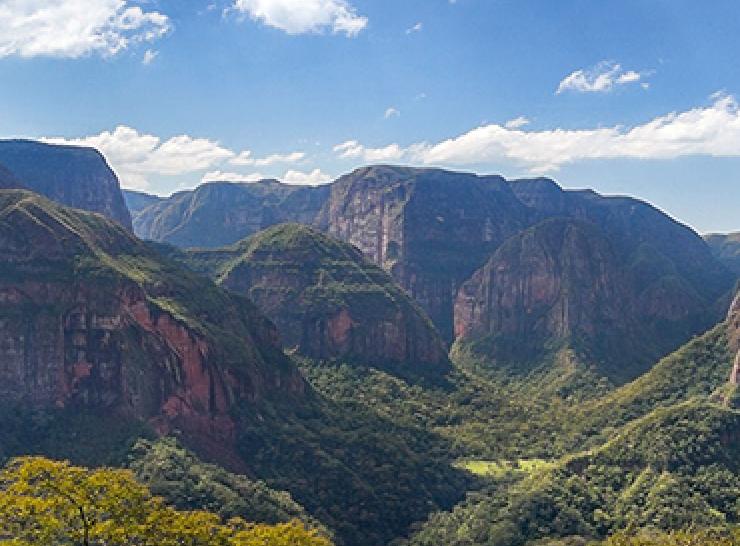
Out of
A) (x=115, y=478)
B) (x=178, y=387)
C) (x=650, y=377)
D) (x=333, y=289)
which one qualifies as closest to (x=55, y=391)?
(x=178, y=387)

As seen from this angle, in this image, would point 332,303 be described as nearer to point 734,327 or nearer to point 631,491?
point 734,327

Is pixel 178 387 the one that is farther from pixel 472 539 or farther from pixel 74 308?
pixel 472 539

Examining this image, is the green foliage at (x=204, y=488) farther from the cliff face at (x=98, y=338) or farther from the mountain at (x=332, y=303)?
the mountain at (x=332, y=303)

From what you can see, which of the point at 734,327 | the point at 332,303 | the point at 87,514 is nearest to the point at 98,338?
the point at 87,514

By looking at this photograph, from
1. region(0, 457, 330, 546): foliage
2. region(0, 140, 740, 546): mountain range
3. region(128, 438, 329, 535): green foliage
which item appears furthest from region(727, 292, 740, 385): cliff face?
region(0, 457, 330, 546): foliage

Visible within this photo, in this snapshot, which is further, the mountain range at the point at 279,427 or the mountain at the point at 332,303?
the mountain at the point at 332,303

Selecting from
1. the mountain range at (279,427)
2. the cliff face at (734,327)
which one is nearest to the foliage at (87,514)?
the mountain range at (279,427)

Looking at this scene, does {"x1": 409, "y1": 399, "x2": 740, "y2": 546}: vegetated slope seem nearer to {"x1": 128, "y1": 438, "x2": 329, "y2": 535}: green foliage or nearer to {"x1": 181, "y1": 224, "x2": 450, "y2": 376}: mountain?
{"x1": 128, "y1": 438, "x2": 329, "y2": 535}: green foliage
